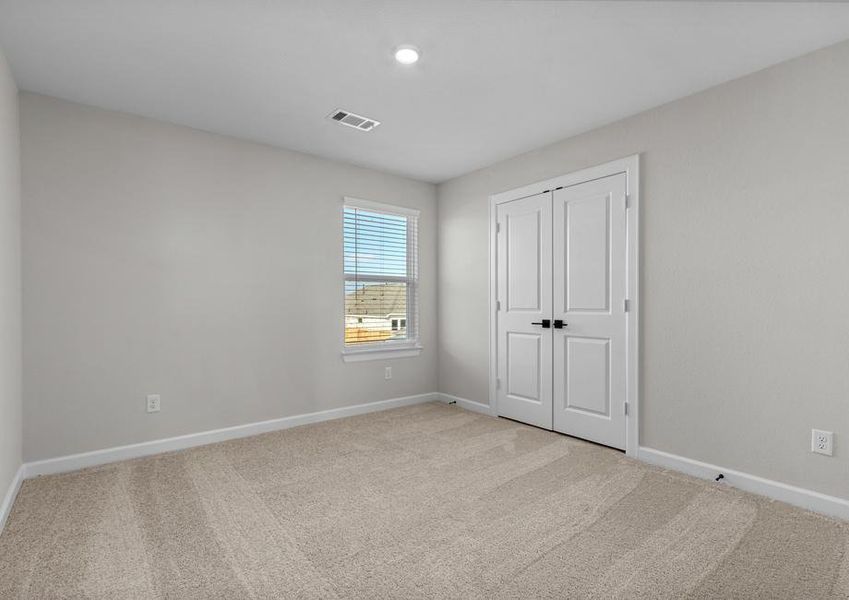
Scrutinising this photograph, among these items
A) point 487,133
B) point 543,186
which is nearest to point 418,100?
point 487,133

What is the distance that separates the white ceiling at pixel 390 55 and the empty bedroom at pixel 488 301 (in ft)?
0.06

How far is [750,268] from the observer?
255 cm

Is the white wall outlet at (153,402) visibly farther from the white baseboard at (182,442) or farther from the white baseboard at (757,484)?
the white baseboard at (757,484)

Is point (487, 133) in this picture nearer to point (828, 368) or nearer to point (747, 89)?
point (747, 89)

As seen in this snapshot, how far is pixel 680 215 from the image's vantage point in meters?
2.85

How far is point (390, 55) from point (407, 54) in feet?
0.31

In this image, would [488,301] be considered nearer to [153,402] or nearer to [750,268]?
[750,268]

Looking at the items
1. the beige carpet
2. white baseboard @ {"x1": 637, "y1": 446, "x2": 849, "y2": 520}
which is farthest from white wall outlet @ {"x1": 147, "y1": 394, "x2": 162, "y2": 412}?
white baseboard @ {"x1": 637, "y1": 446, "x2": 849, "y2": 520}

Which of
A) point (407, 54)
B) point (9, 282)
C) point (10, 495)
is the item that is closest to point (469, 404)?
point (407, 54)

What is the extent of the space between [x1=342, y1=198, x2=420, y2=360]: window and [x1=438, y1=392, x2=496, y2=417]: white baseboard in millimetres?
633

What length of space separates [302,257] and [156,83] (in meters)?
1.65

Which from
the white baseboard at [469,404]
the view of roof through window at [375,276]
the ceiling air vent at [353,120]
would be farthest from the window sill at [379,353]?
the ceiling air vent at [353,120]

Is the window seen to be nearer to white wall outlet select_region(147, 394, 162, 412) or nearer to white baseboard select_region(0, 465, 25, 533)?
white wall outlet select_region(147, 394, 162, 412)

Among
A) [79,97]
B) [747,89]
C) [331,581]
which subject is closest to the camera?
[331,581]
